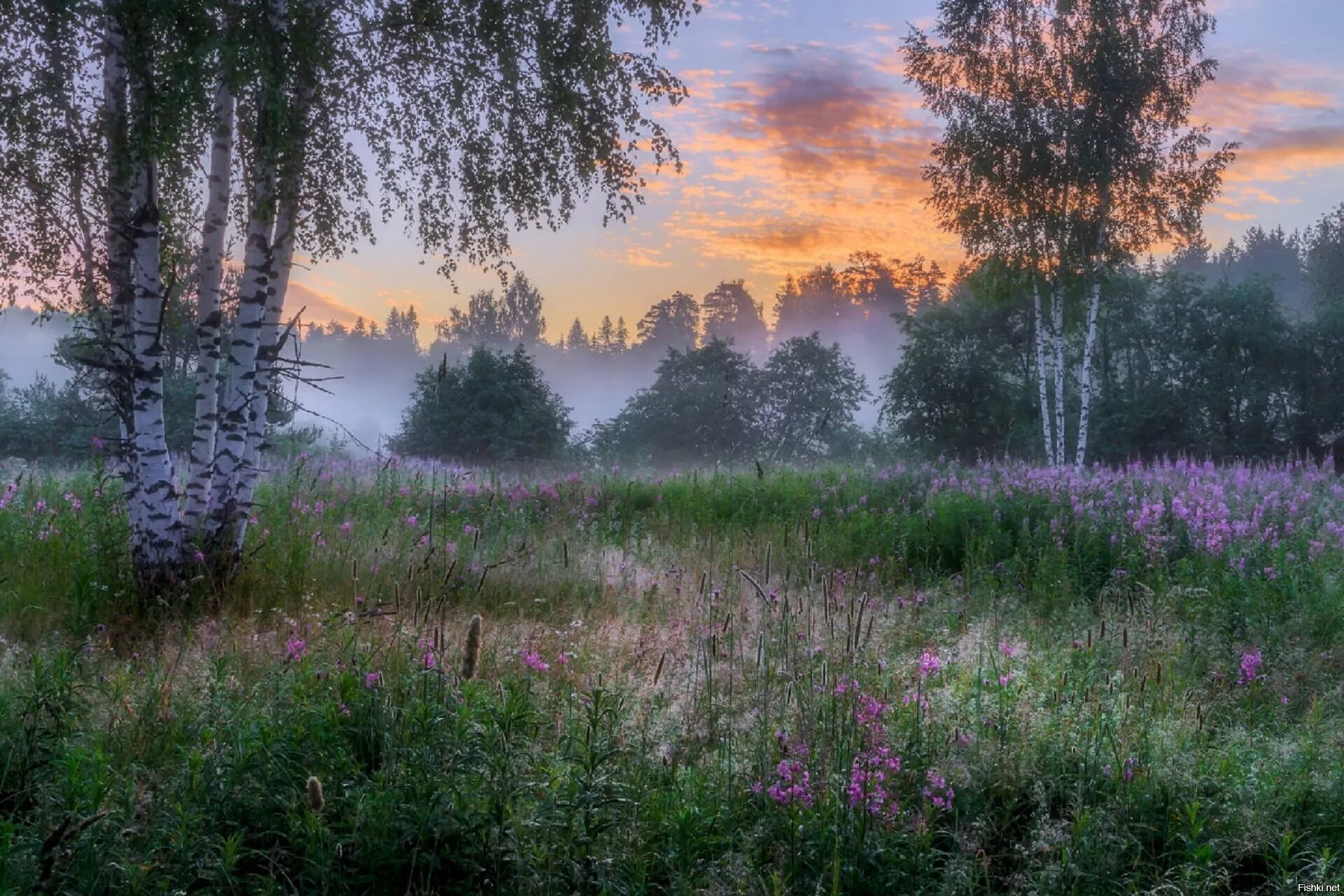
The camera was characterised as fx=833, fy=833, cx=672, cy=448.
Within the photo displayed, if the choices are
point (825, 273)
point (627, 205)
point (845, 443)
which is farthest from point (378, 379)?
point (627, 205)

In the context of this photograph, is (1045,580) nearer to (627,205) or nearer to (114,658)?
(627,205)

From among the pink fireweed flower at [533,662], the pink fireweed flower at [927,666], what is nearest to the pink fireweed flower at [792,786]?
the pink fireweed flower at [927,666]

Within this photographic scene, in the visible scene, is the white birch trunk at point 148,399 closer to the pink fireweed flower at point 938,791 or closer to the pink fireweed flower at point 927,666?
the pink fireweed flower at point 927,666

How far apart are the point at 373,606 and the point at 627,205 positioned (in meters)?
5.05

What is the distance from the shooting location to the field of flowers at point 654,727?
10.2 feet

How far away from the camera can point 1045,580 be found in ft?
25.2

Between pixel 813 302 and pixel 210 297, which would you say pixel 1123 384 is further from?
pixel 813 302

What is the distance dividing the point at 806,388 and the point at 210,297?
2780 cm

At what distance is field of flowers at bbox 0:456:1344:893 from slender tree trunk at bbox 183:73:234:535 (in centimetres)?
61

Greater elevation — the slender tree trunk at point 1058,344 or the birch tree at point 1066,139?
the birch tree at point 1066,139

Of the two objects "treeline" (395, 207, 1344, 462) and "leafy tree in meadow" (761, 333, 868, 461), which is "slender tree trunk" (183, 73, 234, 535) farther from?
"leafy tree in meadow" (761, 333, 868, 461)

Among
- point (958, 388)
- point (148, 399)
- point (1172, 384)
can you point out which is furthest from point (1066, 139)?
point (148, 399)

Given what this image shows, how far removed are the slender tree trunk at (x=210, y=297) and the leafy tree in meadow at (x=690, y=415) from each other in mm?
22915

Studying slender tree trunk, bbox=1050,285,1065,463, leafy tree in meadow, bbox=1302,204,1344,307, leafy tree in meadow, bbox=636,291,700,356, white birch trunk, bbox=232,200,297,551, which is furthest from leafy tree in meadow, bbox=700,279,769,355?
white birch trunk, bbox=232,200,297,551
